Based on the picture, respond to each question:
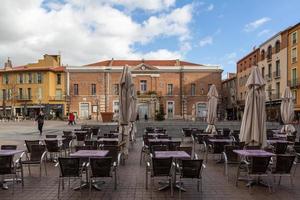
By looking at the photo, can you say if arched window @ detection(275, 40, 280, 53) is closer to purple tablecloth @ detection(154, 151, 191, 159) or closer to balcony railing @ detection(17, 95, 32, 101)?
purple tablecloth @ detection(154, 151, 191, 159)

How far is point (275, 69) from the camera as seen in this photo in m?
47.8

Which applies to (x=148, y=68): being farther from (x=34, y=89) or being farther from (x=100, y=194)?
(x=100, y=194)

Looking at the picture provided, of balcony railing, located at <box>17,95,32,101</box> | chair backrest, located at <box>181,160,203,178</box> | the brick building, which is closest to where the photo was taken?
chair backrest, located at <box>181,160,203,178</box>

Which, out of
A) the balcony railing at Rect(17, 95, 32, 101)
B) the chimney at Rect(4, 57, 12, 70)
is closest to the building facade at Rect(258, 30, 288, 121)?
the balcony railing at Rect(17, 95, 32, 101)

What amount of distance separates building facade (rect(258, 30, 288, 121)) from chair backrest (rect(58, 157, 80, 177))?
133 feet

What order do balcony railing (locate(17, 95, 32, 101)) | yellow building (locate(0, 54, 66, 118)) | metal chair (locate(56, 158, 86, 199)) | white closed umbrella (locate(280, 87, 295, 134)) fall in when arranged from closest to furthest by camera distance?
metal chair (locate(56, 158, 86, 199)) → white closed umbrella (locate(280, 87, 295, 134)) → yellow building (locate(0, 54, 66, 118)) → balcony railing (locate(17, 95, 32, 101))

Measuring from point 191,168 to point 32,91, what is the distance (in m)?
63.0

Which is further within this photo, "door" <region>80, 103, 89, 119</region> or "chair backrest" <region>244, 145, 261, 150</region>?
"door" <region>80, 103, 89, 119</region>

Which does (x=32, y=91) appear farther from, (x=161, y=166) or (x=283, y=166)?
(x=283, y=166)

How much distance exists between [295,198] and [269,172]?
3.30 ft

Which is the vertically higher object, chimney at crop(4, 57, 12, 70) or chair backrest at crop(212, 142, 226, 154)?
chimney at crop(4, 57, 12, 70)

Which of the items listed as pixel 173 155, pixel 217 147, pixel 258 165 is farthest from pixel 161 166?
pixel 217 147

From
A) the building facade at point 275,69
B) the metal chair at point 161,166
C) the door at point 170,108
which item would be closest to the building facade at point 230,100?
the door at point 170,108

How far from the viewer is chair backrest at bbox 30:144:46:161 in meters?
8.53
